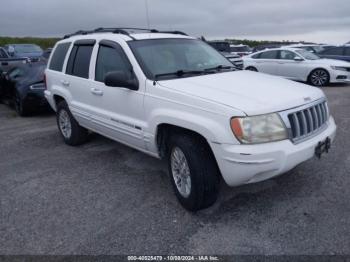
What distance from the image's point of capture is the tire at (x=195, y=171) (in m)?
3.34

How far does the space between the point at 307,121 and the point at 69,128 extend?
4.07 meters

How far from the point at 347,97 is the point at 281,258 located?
333 inches

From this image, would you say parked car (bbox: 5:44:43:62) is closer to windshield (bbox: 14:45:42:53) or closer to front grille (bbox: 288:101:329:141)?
windshield (bbox: 14:45:42:53)

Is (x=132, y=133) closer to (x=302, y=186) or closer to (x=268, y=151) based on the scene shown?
(x=268, y=151)

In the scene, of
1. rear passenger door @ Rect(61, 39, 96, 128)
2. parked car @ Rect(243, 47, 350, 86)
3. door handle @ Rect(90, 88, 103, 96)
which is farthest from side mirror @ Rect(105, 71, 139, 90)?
parked car @ Rect(243, 47, 350, 86)

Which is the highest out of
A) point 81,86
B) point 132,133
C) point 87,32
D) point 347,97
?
point 87,32

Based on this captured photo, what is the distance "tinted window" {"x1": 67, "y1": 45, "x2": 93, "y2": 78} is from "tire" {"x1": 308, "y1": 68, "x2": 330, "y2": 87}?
9.70m

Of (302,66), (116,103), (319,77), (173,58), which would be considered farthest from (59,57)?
(319,77)

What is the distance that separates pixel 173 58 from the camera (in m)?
4.32

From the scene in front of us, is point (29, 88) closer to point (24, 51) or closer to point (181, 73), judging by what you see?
point (181, 73)

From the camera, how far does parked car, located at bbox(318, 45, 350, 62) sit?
1436 cm

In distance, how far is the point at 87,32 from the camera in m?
5.53

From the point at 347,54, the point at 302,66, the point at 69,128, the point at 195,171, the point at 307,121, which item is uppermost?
the point at 307,121

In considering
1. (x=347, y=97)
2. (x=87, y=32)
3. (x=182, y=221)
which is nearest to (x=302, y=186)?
(x=182, y=221)
